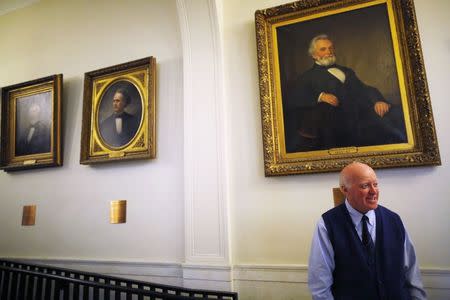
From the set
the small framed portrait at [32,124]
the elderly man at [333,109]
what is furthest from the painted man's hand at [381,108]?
the small framed portrait at [32,124]

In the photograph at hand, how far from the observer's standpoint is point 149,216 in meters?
3.31

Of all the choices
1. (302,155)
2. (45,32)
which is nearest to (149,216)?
(302,155)

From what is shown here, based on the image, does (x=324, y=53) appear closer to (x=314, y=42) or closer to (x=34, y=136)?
(x=314, y=42)

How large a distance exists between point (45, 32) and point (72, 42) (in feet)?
2.05

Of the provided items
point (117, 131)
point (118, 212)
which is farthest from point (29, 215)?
point (117, 131)

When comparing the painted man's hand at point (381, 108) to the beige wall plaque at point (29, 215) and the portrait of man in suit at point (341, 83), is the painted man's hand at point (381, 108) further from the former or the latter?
the beige wall plaque at point (29, 215)

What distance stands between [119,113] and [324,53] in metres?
2.41

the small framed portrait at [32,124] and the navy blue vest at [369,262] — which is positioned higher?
the small framed portrait at [32,124]

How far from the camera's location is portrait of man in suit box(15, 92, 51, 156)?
4008 mm

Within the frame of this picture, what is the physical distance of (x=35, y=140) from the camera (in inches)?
160

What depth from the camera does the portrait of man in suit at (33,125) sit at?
4008 millimetres

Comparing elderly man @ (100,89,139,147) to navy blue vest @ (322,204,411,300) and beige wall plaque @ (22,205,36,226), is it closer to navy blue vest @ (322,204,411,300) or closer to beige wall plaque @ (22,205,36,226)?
beige wall plaque @ (22,205,36,226)

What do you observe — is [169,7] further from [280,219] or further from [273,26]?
[280,219]

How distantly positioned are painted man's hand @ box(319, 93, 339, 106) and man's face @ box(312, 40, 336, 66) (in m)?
0.31
